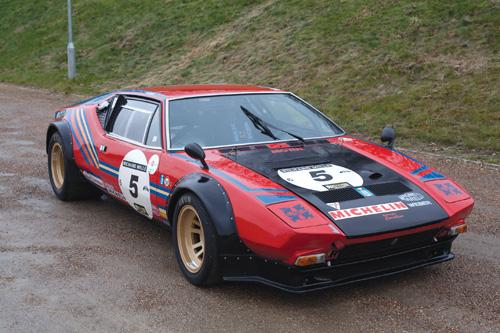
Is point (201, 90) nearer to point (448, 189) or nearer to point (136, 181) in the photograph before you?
point (136, 181)

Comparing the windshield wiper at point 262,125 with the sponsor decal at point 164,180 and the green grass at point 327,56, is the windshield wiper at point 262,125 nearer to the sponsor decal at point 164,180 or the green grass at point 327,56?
the sponsor decal at point 164,180

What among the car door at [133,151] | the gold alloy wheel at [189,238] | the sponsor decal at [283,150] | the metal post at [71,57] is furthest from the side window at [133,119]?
the metal post at [71,57]

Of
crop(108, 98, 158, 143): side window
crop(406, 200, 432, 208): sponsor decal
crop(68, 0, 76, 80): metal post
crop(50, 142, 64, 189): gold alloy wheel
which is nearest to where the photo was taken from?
crop(406, 200, 432, 208): sponsor decal

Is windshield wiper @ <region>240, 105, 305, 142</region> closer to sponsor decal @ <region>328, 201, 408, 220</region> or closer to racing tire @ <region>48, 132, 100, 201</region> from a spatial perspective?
sponsor decal @ <region>328, 201, 408, 220</region>

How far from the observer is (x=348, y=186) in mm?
4168

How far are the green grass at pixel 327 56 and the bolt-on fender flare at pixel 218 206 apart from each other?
18.7 feet

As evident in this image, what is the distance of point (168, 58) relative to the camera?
743 inches

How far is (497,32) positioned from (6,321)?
1113cm

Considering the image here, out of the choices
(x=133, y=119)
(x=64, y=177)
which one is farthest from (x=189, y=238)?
(x=64, y=177)

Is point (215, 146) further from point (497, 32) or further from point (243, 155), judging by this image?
point (497, 32)

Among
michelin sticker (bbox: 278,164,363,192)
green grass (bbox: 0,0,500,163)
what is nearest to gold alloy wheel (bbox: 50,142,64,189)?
michelin sticker (bbox: 278,164,363,192)

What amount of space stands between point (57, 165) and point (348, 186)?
12.5 feet

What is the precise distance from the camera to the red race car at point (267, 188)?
12.5ft

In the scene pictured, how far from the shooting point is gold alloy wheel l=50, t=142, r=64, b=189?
6.70 m
